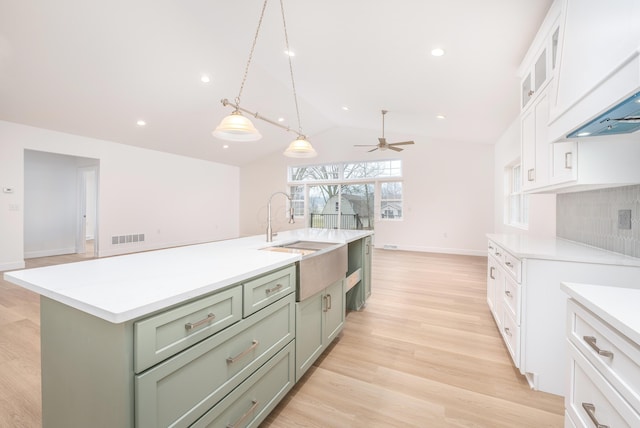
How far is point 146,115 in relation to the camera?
5.26m

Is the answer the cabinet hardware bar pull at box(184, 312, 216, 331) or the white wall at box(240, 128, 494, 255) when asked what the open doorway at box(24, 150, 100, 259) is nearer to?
the white wall at box(240, 128, 494, 255)

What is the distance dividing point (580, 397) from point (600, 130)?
1084 mm

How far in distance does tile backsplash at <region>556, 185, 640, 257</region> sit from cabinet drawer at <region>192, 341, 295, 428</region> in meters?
2.21

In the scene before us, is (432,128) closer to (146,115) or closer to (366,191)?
(366,191)

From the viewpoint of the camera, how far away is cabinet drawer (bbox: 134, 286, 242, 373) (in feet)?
2.84

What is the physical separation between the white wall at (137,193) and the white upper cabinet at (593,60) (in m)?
7.38

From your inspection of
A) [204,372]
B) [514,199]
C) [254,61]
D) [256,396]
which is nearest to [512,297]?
[256,396]

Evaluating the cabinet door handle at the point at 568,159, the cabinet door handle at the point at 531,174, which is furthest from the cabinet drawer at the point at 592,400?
the cabinet door handle at the point at 531,174

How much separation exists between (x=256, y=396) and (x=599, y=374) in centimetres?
134

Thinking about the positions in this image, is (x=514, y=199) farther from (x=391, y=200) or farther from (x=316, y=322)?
(x=316, y=322)

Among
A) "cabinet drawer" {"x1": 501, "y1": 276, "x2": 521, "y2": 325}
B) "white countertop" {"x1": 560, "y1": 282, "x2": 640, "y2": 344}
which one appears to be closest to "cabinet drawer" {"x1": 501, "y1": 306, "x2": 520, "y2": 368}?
"cabinet drawer" {"x1": 501, "y1": 276, "x2": 521, "y2": 325}

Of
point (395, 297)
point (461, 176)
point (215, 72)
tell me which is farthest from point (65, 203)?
point (461, 176)

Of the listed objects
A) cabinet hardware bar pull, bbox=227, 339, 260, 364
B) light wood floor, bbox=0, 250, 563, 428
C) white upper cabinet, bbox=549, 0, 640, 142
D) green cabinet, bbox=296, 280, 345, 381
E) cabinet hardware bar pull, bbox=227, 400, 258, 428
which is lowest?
light wood floor, bbox=0, 250, 563, 428

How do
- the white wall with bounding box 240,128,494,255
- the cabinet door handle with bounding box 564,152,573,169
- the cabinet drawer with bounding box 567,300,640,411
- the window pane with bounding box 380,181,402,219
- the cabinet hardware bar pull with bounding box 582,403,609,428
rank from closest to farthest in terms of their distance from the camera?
the cabinet drawer with bounding box 567,300,640,411
the cabinet hardware bar pull with bounding box 582,403,609,428
the cabinet door handle with bounding box 564,152,573,169
the white wall with bounding box 240,128,494,255
the window pane with bounding box 380,181,402,219
